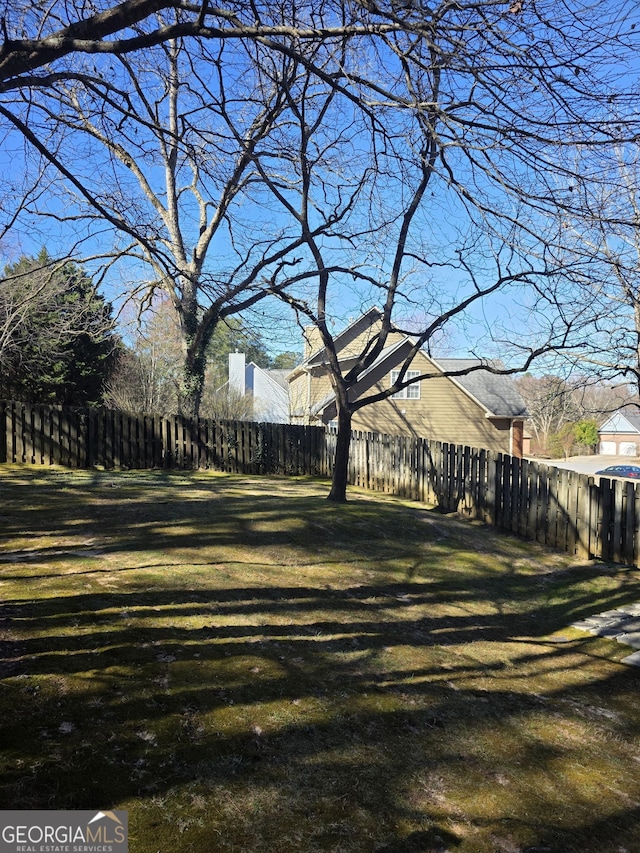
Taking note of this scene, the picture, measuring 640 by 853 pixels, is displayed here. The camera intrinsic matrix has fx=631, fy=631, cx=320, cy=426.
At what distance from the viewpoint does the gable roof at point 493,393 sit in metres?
29.1

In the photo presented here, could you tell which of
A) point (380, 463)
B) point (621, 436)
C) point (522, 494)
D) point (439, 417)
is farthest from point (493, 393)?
point (621, 436)

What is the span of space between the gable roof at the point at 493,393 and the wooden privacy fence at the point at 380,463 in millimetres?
12027

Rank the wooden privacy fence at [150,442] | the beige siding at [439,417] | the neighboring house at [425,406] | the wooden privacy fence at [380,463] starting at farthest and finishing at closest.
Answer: the beige siding at [439,417] → the neighboring house at [425,406] → the wooden privacy fence at [150,442] → the wooden privacy fence at [380,463]

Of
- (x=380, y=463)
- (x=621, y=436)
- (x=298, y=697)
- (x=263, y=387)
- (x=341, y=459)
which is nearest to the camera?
(x=298, y=697)

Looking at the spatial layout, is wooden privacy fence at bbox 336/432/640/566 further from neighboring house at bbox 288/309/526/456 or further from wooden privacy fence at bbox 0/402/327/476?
neighboring house at bbox 288/309/526/456

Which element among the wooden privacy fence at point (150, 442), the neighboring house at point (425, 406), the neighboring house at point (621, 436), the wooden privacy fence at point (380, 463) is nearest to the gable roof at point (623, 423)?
the neighboring house at point (621, 436)

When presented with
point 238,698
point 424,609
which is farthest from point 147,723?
point 424,609

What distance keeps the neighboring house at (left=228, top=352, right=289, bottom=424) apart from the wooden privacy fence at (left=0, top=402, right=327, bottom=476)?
24173mm

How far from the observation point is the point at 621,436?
6250 centimetres

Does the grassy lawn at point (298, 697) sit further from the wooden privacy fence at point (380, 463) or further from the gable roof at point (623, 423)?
the gable roof at point (623, 423)

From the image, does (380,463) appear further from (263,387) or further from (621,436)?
(621,436)

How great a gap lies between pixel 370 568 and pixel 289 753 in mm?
4712

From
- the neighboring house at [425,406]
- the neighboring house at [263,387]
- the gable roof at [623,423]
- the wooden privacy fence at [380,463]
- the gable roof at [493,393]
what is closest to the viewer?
the wooden privacy fence at [380,463]

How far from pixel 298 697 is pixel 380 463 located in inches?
501
